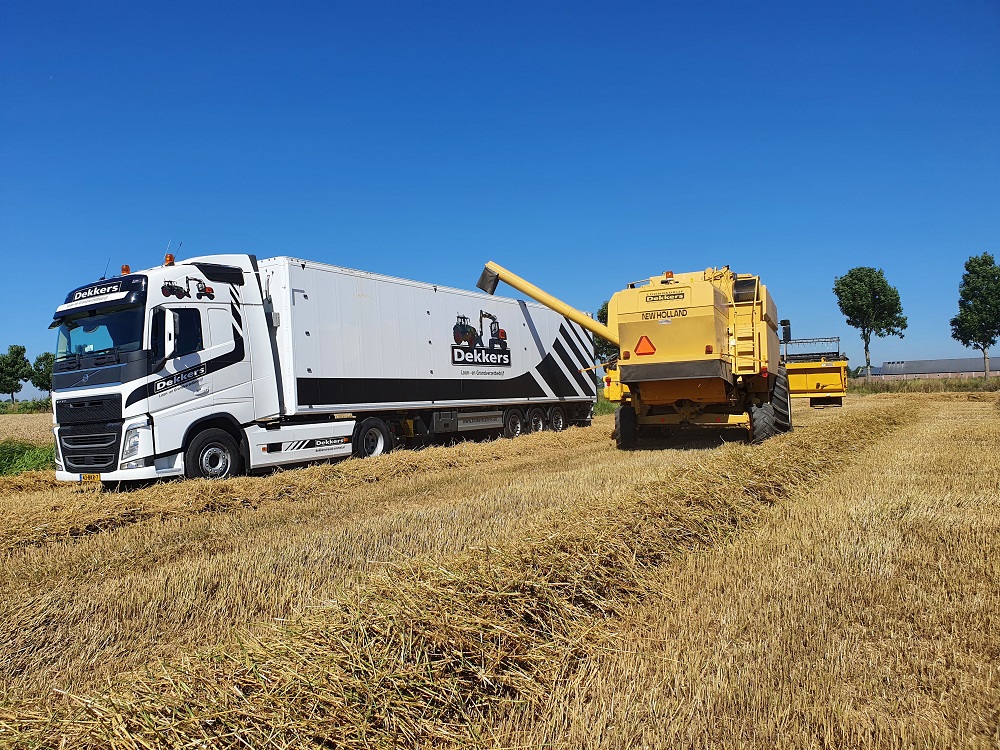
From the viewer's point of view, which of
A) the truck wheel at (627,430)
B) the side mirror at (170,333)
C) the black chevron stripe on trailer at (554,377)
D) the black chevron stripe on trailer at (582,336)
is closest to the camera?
the side mirror at (170,333)

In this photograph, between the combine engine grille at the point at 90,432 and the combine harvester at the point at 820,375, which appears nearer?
the combine engine grille at the point at 90,432

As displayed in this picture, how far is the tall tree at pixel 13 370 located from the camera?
63344 mm

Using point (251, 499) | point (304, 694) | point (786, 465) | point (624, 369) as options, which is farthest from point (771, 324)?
point (304, 694)

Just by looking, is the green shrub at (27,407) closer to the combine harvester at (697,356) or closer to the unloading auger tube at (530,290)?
the unloading auger tube at (530,290)

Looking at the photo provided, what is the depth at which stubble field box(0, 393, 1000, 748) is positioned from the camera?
2.46 m

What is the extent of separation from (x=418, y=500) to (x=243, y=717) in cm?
549

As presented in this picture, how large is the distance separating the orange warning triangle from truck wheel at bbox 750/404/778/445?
2.20 m

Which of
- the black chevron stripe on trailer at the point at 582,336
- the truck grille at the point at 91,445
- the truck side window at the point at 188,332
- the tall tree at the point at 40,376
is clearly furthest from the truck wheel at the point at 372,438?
the tall tree at the point at 40,376

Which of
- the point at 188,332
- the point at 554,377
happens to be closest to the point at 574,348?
the point at 554,377

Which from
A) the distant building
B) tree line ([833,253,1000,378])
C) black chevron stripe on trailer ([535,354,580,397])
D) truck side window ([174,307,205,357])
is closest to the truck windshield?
truck side window ([174,307,205,357])

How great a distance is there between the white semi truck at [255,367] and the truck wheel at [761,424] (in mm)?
5777

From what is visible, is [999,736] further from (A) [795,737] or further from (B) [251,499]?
(B) [251,499]

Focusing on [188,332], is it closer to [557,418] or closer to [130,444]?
[130,444]

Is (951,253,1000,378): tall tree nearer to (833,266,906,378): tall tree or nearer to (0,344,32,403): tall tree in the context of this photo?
(833,266,906,378): tall tree
